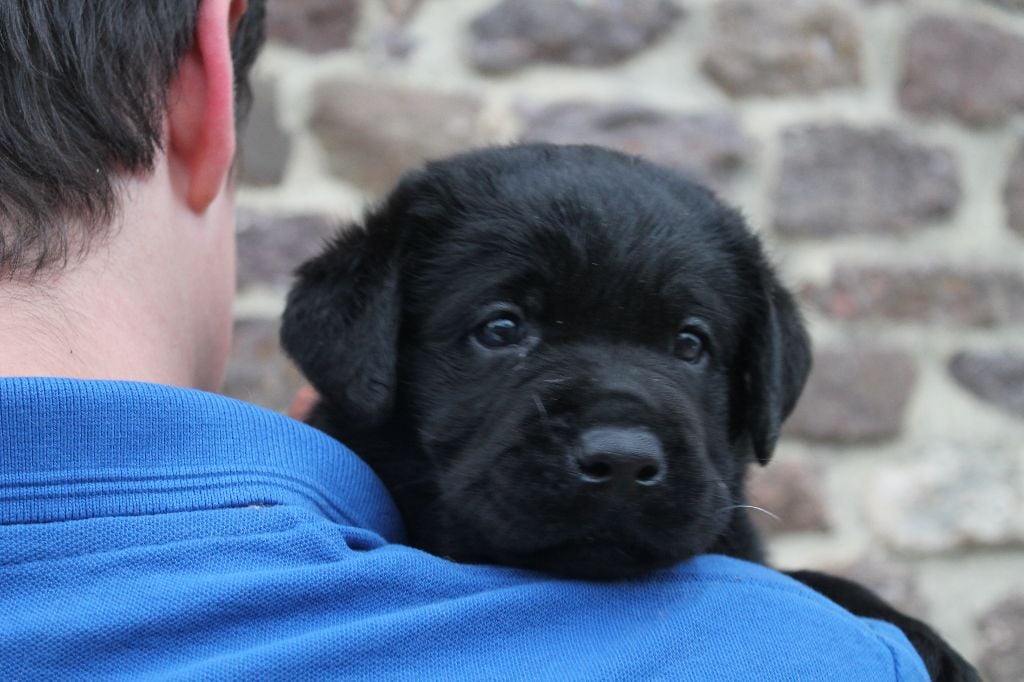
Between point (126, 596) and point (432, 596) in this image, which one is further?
point (432, 596)

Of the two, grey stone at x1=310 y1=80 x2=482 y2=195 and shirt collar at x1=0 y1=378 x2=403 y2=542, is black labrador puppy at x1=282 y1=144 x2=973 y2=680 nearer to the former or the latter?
shirt collar at x1=0 y1=378 x2=403 y2=542

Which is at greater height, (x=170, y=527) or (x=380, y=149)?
(x=170, y=527)

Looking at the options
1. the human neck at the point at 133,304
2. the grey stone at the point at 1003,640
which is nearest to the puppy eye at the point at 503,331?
the human neck at the point at 133,304

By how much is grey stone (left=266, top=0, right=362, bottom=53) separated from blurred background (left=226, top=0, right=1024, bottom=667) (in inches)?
7.8

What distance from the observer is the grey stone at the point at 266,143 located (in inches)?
125

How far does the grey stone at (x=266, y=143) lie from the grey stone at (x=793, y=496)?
1.72 metres

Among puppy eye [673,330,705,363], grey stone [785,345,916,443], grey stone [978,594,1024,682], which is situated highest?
puppy eye [673,330,705,363]

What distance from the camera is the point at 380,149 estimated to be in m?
3.21

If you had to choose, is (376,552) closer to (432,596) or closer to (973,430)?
(432,596)

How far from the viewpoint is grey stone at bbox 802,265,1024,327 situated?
11.0 ft

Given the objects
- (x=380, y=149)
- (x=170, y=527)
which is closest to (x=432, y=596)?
(x=170, y=527)

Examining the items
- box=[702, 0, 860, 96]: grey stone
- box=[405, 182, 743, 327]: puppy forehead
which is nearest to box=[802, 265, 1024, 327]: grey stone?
box=[702, 0, 860, 96]: grey stone

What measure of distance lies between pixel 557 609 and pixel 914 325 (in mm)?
2390

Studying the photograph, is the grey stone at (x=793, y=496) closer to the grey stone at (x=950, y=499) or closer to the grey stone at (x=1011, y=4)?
the grey stone at (x=950, y=499)
